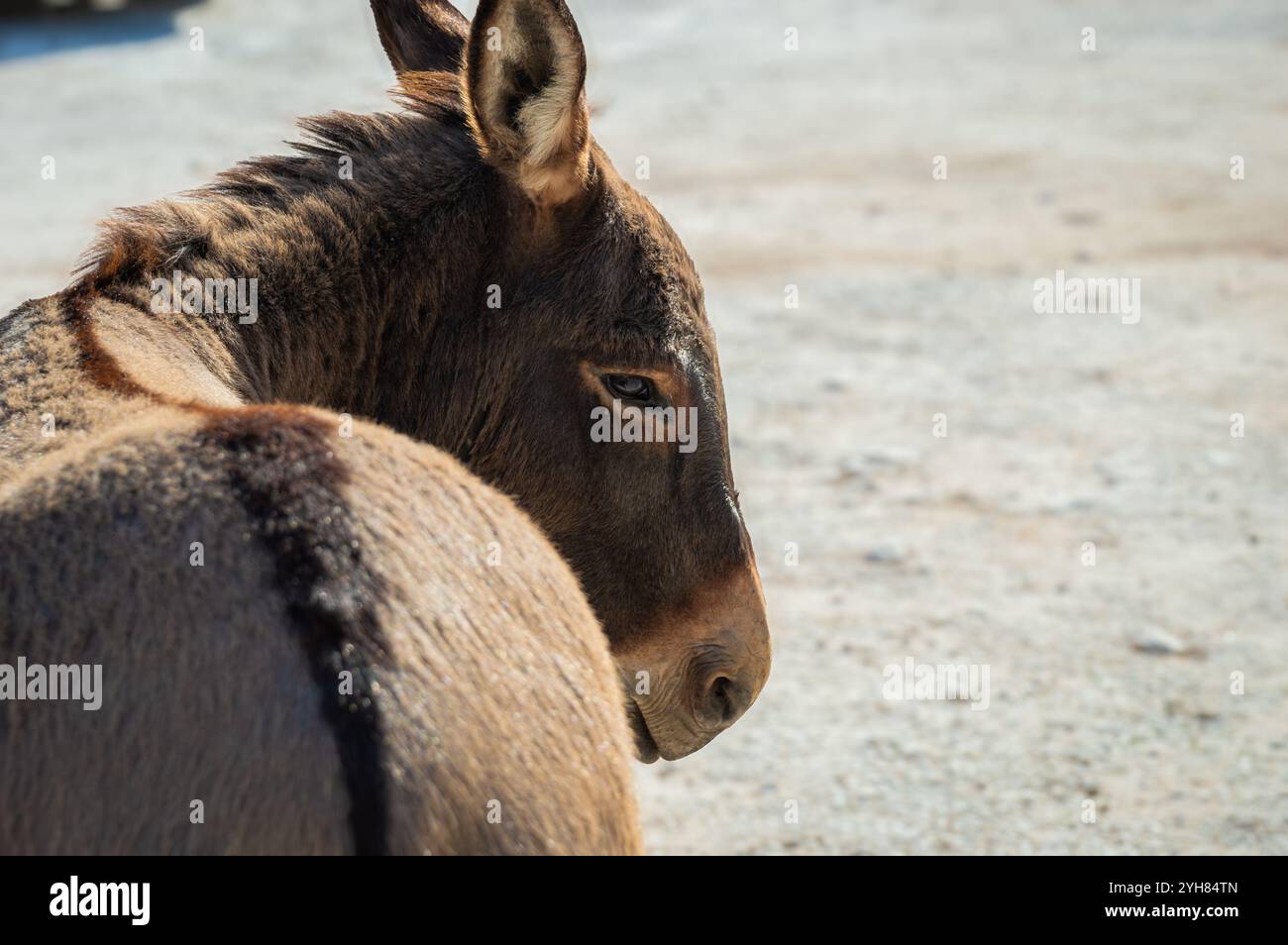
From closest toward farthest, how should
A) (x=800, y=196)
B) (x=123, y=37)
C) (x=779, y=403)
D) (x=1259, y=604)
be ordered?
(x=1259, y=604)
(x=779, y=403)
(x=800, y=196)
(x=123, y=37)

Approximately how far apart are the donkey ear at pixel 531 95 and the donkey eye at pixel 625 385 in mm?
401

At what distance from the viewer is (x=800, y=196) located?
1252 centimetres

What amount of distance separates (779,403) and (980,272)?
9.94 feet

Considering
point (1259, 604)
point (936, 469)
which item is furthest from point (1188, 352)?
point (1259, 604)

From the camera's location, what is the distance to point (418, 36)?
3424 mm

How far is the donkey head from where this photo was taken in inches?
113

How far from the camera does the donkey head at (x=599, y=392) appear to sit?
2879mm

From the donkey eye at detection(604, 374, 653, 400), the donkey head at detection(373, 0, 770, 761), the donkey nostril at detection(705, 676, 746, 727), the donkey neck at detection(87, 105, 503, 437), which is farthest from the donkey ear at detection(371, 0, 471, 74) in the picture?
the donkey nostril at detection(705, 676, 746, 727)

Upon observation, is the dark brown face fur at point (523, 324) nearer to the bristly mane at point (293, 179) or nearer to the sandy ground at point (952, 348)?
the bristly mane at point (293, 179)

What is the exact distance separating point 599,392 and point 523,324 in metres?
0.22

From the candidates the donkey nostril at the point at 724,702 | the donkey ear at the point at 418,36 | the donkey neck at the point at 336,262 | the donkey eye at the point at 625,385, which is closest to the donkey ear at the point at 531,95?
the donkey neck at the point at 336,262

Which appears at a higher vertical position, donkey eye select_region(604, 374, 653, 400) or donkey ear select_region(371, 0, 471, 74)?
donkey ear select_region(371, 0, 471, 74)

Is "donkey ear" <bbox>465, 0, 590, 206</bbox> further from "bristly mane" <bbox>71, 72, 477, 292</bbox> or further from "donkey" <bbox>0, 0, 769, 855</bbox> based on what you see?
"bristly mane" <bbox>71, 72, 477, 292</bbox>
